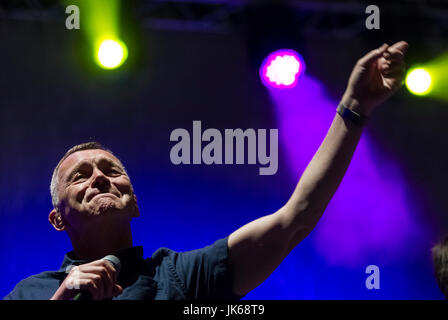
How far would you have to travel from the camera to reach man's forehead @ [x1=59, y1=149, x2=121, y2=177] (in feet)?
6.20

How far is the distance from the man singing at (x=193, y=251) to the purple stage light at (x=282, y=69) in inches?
48.6

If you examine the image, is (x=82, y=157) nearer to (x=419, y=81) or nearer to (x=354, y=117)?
(x=354, y=117)

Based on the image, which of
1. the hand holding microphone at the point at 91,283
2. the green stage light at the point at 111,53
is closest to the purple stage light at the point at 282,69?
the green stage light at the point at 111,53

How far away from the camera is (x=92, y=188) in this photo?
1784mm

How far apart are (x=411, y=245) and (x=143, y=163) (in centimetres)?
156

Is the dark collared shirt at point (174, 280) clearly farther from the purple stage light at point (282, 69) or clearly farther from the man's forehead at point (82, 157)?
the purple stage light at point (282, 69)

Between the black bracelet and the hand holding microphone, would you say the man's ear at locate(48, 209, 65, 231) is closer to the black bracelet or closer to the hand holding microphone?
the hand holding microphone

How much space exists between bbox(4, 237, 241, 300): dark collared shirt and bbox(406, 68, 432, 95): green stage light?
174 cm

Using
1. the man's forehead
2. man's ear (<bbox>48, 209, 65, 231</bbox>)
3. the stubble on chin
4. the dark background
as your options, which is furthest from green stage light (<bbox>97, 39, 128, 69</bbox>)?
the stubble on chin

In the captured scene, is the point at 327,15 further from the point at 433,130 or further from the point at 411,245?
the point at 411,245

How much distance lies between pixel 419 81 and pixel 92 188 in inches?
76.9

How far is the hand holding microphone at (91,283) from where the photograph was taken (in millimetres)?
1316

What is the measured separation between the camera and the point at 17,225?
2801mm
